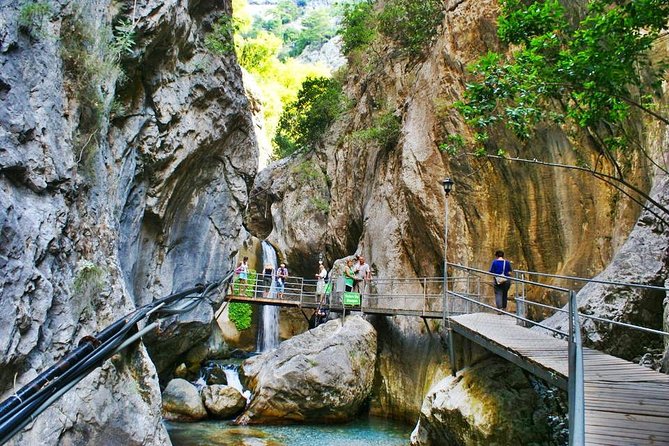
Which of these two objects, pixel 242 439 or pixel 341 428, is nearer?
pixel 242 439

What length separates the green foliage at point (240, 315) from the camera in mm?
26047

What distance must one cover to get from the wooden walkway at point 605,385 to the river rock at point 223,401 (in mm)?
9386

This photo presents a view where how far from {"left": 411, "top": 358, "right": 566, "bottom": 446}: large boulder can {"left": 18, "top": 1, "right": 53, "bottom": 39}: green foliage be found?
7.27 metres

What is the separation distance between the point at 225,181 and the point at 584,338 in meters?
12.6

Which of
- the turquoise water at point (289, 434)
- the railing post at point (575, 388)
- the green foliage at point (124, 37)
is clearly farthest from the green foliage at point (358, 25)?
the railing post at point (575, 388)

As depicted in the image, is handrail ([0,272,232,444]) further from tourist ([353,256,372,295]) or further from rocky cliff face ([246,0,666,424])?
tourist ([353,256,372,295])

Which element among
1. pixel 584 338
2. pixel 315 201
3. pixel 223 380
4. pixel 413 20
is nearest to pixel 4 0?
pixel 584 338

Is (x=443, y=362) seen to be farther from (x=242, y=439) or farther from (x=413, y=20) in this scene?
(x=413, y=20)

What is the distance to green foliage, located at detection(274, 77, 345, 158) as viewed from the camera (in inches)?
1038

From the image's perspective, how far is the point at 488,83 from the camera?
743cm

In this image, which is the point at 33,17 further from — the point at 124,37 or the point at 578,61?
the point at 578,61

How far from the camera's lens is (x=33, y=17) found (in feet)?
19.7

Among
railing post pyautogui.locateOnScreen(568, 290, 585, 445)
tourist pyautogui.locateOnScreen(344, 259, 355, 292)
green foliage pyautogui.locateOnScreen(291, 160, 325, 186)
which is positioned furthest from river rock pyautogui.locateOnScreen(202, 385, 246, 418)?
green foliage pyautogui.locateOnScreen(291, 160, 325, 186)

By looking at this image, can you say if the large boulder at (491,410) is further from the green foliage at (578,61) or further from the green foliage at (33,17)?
the green foliage at (33,17)
